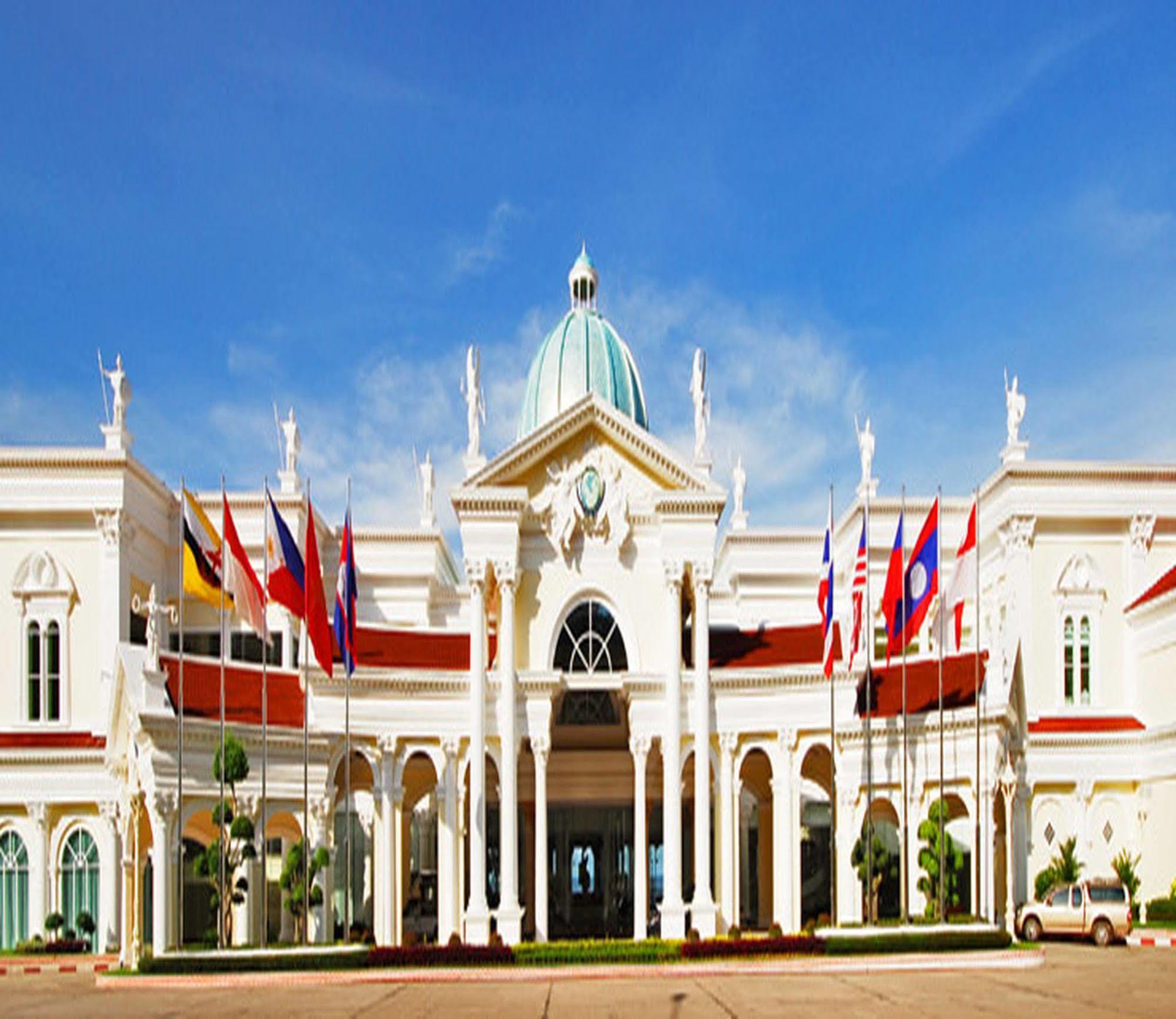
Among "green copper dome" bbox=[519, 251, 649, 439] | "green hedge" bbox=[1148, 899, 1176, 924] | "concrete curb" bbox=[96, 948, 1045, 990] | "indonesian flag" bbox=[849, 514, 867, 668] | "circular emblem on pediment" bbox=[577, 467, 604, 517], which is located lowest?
"green hedge" bbox=[1148, 899, 1176, 924]

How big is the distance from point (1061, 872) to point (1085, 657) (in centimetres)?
887

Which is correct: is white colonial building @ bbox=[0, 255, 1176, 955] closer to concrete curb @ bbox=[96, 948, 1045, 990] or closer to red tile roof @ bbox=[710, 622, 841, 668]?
red tile roof @ bbox=[710, 622, 841, 668]

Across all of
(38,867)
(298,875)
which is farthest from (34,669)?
(298,875)

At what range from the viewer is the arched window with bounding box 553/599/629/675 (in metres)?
48.3

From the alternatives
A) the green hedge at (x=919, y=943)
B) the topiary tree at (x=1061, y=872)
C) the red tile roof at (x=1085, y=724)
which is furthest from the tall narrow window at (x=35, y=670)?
the red tile roof at (x=1085, y=724)

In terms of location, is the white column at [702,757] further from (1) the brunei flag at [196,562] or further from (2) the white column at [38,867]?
(2) the white column at [38,867]

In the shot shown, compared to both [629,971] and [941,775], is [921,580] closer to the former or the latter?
[941,775]

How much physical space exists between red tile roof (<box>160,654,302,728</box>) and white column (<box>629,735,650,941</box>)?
34.0 feet

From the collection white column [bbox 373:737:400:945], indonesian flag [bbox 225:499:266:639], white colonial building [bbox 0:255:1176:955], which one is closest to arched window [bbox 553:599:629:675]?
white colonial building [bbox 0:255:1176:955]

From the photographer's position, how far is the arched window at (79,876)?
158 ft

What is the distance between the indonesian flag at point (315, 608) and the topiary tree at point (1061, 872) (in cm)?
2395

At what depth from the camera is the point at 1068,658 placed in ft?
179

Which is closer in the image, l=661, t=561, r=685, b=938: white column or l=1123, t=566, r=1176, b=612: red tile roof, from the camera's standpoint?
l=661, t=561, r=685, b=938: white column

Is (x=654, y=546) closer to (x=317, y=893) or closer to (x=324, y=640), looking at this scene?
(x=324, y=640)
